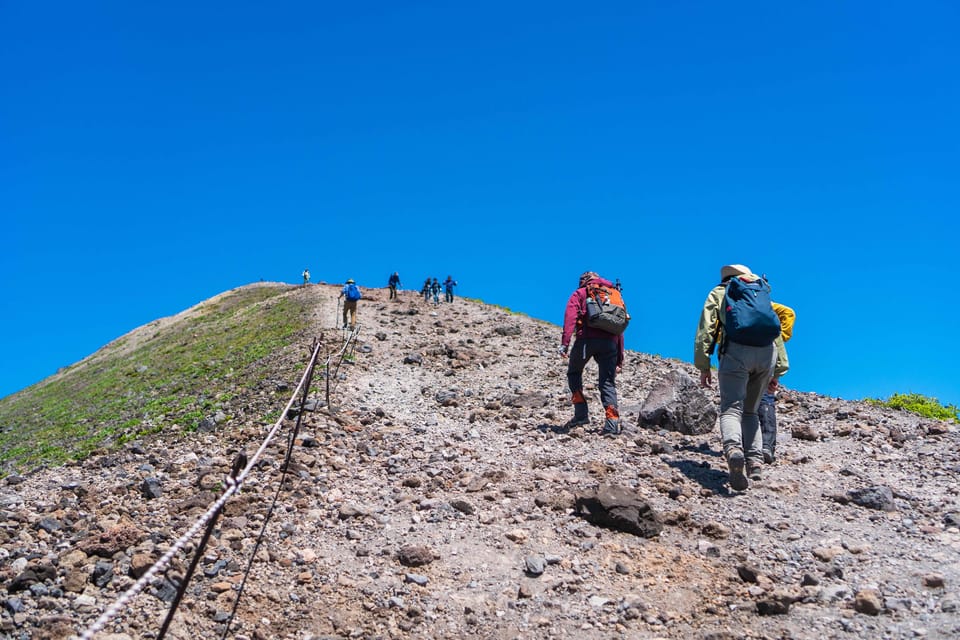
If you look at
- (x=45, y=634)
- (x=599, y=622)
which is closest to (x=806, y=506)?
(x=599, y=622)

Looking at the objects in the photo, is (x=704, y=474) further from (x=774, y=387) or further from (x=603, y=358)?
(x=603, y=358)

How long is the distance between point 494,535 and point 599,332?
4188 mm

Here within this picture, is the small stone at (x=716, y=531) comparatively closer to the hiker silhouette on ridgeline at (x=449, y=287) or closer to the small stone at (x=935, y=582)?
the small stone at (x=935, y=582)

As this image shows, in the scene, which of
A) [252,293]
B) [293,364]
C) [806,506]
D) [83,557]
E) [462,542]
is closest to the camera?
[83,557]

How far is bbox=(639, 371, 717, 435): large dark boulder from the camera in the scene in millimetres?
10922

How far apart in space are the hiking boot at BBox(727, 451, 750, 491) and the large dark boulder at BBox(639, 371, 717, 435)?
9.87ft

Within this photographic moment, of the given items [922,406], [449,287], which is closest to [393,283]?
[449,287]

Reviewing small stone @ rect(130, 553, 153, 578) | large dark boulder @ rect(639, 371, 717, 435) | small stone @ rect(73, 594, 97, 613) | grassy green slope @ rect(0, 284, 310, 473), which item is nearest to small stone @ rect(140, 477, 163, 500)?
small stone @ rect(130, 553, 153, 578)

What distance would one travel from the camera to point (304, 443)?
946 cm

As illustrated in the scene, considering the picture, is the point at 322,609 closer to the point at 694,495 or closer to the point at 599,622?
the point at 599,622

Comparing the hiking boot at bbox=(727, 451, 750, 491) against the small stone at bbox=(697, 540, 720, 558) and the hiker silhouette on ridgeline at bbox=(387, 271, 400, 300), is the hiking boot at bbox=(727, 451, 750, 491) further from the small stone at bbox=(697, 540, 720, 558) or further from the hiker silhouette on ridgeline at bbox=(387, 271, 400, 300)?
the hiker silhouette on ridgeline at bbox=(387, 271, 400, 300)

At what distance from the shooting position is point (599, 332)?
1032cm

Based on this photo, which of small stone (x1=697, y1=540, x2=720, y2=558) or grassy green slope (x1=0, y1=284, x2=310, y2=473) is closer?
small stone (x1=697, y1=540, x2=720, y2=558)

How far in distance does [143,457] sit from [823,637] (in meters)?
7.99
